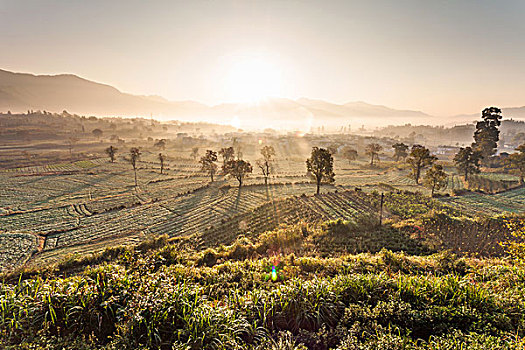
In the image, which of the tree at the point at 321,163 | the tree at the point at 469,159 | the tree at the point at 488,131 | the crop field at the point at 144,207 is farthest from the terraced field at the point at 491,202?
the tree at the point at 488,131

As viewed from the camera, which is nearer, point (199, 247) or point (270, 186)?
point (199, 247)

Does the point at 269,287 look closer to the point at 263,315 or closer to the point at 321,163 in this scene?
the point at 263,315

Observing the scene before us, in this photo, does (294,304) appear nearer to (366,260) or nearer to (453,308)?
(453,308)

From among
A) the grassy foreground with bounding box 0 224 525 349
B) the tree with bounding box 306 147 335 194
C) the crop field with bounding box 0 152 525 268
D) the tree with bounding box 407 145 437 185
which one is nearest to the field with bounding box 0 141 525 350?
the grassy foreground with bounding box 0 224 525 349

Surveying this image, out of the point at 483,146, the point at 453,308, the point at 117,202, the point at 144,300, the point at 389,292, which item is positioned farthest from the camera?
the point at 483,146

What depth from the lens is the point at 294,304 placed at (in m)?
7.17

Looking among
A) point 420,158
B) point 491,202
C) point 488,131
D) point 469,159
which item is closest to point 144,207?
point 491,202

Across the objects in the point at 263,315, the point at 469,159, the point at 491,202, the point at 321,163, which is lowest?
the point at 491,202

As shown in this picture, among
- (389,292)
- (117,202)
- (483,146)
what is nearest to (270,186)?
(117,202)

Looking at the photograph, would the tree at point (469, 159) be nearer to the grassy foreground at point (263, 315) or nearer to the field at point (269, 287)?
the field at point (269, 287)

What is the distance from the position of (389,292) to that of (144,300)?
8.24m

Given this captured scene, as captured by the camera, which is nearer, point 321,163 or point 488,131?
point 321,163

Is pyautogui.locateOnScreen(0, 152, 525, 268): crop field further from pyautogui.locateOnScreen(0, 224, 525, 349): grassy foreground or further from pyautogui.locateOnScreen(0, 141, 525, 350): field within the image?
pyautogui.locateOnScreen(0, 224, 525, 349): grassy foreground

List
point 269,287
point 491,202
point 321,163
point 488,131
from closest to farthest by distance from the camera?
point 269,287
point 491,202
point 321,163
point 488,131
